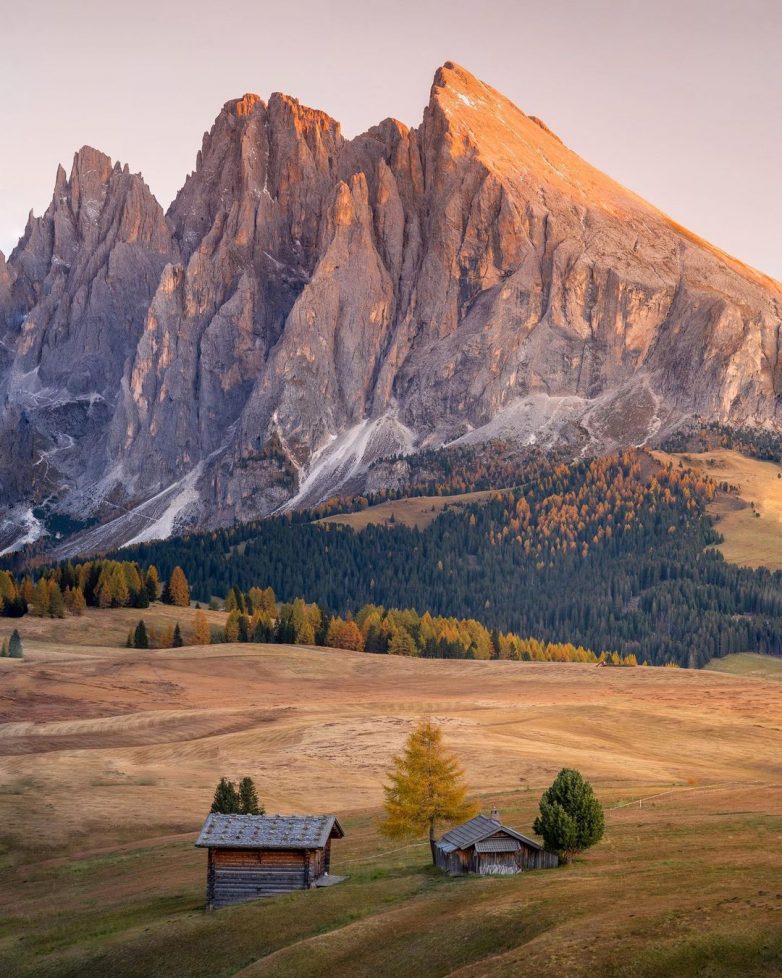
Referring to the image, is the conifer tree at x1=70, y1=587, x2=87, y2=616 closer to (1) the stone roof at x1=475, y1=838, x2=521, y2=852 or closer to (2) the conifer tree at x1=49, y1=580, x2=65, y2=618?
(2) the conifer tree at x1=49, y1=580, x2=65, y2=618

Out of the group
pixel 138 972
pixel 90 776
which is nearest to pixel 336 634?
pixel 90 776

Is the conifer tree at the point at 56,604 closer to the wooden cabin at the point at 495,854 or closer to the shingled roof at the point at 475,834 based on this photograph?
the shingled roof at the point at 475,834

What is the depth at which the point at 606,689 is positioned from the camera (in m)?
146

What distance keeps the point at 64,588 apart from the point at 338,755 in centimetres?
10037

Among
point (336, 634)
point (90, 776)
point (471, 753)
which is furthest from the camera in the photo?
point (336, 634)

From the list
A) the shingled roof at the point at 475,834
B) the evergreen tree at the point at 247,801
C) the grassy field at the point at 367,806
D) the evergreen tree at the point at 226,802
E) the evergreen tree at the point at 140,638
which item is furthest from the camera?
the evergreen tree at the point at 140,638

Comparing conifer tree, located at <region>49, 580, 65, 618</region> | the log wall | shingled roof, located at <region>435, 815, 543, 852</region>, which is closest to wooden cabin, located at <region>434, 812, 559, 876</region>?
shingled roof, located at <region>435, 815, 543, 852</region>

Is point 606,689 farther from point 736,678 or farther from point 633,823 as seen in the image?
point 633,823

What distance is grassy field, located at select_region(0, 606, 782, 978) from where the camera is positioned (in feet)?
137

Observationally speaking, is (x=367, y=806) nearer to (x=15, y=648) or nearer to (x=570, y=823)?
(x=570, y=823)

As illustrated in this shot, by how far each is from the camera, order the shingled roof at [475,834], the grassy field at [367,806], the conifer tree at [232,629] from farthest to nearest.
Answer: the conifer tree at [232,629]
the shingled roof at [475,834]
the grassy field at [367,806]

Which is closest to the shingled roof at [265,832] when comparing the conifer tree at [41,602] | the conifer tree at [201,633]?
the conifer tree at [201,633]

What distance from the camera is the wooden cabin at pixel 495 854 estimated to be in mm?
56250

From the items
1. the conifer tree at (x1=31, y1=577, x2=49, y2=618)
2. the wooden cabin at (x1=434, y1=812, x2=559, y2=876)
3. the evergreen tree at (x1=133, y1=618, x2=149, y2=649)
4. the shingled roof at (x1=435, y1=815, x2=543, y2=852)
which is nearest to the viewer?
the shingled roof at (x1=435, y1=815, x2=543, y2=852)
